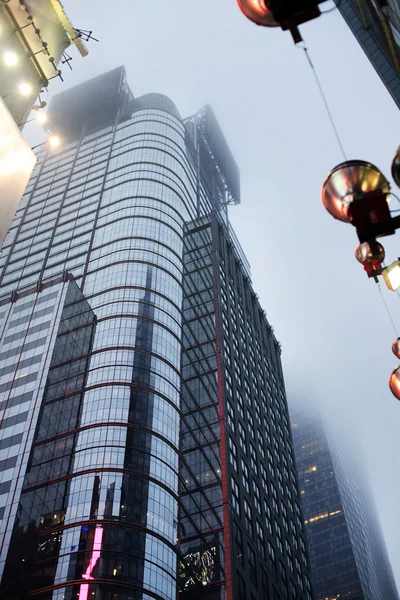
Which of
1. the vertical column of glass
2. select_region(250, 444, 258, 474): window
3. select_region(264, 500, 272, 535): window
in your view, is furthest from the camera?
select_region(250, 444, 258, 474): window

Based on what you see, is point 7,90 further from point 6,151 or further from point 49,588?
point 49,588

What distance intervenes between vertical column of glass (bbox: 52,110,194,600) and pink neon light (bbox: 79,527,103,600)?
0.10m

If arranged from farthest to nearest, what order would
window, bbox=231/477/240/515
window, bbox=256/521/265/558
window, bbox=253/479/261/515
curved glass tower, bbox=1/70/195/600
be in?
1. window, bbox=253/479/261/515
2. window, bbox=256/521/265/558
3. window, bbox=231/477/240/515
4. curved glass tower, bbox=1/70/195/600

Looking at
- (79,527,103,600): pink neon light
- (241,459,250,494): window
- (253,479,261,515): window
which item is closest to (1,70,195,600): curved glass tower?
(79,527,103,600): pink neon light

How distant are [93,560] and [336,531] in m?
119

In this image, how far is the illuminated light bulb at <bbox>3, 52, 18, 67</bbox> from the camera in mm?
26547

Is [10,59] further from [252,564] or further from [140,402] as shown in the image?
[252,564]

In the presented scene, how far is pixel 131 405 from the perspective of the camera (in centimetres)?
7156

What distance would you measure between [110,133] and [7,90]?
119 m

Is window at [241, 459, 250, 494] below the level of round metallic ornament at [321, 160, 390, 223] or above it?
above

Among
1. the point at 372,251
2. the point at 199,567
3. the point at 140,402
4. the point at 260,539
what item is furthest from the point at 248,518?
the point at 372,251

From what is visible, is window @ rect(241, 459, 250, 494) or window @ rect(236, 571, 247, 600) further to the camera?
window @ rect(241, 459, 250, 494)

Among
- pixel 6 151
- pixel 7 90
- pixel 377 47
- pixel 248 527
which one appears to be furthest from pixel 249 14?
pixel 248 527

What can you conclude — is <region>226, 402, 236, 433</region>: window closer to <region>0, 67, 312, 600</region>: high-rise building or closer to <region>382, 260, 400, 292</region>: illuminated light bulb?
<region>0, 67, 312, 600</region>: high-rise building
